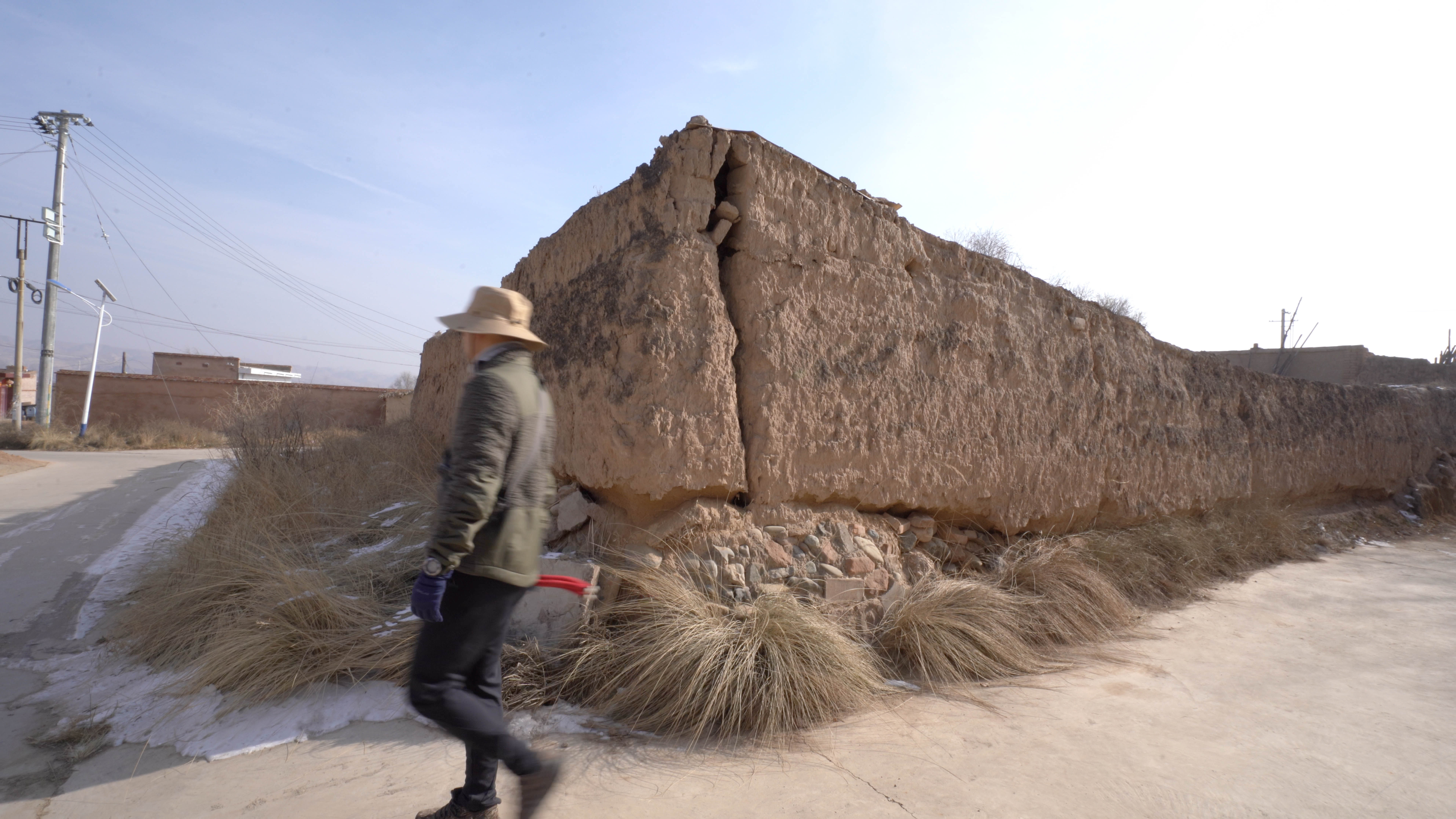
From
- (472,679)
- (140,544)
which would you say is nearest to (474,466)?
(472,679)

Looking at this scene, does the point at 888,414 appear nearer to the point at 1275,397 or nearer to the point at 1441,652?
the point at 1441,652

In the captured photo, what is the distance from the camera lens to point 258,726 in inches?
116

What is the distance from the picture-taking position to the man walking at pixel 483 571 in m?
2.06

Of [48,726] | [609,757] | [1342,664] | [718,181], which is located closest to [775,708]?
[609,757]

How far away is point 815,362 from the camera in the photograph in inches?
159

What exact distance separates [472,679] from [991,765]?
1.92m

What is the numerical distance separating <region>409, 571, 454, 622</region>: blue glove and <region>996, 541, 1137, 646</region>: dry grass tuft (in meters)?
3.27

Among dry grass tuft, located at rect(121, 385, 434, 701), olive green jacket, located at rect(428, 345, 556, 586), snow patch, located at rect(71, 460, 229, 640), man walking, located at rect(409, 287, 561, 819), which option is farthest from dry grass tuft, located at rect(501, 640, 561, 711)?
snow patch, located at rect(71, 460, 229, 640)

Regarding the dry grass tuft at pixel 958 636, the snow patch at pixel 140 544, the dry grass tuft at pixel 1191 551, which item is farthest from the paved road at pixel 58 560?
the dry grass tuft at pixel 1191 551

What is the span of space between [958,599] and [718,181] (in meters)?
2.66

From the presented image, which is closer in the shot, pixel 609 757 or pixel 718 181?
pixel 609 757

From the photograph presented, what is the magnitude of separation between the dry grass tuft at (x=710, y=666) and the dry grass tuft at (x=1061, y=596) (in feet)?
4.43

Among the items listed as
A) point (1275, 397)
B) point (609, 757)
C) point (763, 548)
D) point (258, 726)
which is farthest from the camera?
point (1275, 397)

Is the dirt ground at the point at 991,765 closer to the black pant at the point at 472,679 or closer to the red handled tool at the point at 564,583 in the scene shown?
the black pant at the point at 472,679
